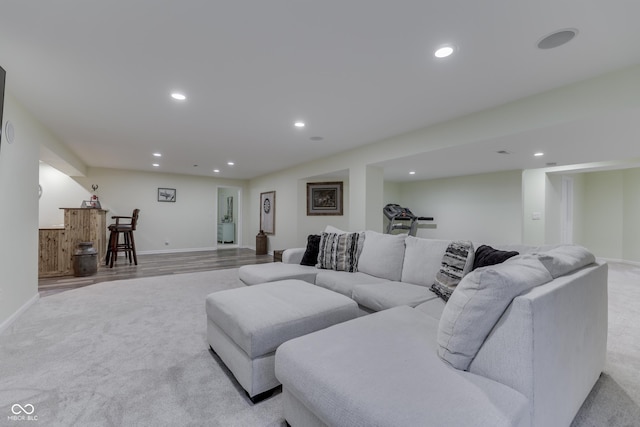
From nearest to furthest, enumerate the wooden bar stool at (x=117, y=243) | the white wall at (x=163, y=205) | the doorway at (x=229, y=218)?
the wooden bar stool at (x=117, y=243)
the white wall at (x=163, y=205)
the doorway at (x=229, y=218)

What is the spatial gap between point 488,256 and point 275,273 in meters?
1.99

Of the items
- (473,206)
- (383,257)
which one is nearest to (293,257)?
(383,257)

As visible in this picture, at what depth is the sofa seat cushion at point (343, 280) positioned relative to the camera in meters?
2.56

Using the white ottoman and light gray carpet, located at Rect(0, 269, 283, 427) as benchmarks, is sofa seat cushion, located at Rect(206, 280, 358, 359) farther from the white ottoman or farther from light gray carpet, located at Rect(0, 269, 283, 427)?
light gray carpet, located at Rect(0, 269, 283, 427)

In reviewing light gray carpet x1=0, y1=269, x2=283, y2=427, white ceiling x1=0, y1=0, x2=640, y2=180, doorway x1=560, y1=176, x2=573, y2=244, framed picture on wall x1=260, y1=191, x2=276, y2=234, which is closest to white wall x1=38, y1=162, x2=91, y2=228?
white ceiling x1=0, y1=0, x2=640, y2=180

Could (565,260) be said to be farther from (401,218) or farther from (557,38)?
(401,218)

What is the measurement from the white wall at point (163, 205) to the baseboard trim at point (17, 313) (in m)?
4.14

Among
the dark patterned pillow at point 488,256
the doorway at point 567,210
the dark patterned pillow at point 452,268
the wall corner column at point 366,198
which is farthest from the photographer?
the doorway at point 567,210

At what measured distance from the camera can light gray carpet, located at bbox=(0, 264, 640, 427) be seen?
1.47 meters

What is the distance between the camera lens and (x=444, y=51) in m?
1.92

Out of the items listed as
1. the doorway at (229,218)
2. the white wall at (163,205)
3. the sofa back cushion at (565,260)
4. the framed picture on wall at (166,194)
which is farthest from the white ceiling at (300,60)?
the doorway at (229,218)

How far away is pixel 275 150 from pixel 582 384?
4592 mm

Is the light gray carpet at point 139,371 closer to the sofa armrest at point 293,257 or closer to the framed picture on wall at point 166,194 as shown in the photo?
the sofa armrest at point 293,257

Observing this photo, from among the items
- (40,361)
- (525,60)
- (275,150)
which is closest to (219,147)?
(275,150)
